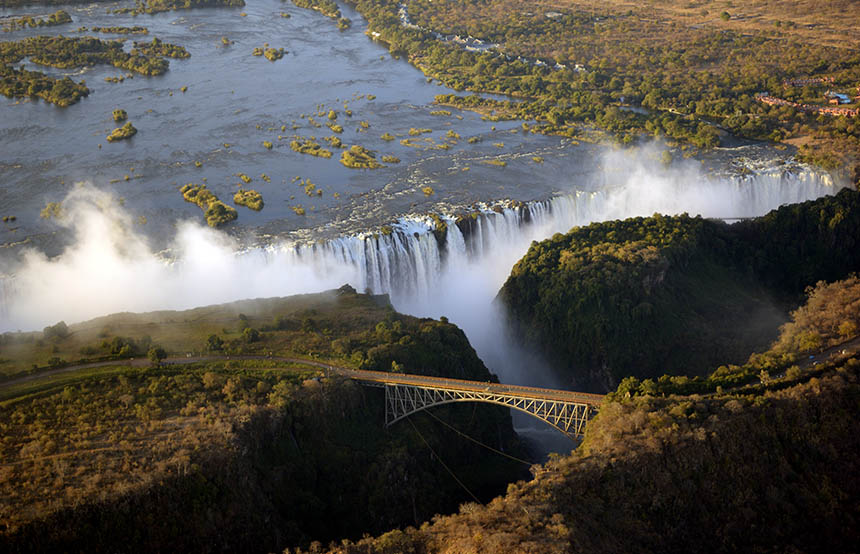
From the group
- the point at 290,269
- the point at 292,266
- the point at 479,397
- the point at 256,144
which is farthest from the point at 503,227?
the point at 479,397

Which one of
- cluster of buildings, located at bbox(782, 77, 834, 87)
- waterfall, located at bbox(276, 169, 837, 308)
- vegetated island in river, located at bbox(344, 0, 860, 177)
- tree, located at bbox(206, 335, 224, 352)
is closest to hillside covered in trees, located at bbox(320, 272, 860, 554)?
tree, located at bbox(206, 335, 224, 352)

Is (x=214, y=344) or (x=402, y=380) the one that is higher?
(x=214, y=344)

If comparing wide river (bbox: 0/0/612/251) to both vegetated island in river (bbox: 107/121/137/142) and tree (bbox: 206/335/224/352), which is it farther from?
tree (bbox: 206/335/224/352)

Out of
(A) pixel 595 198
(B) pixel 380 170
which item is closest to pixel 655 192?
(A) pixel 595 198

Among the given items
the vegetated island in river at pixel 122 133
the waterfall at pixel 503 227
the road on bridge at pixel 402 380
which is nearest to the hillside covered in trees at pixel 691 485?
the road on bridge at pixel 402 380

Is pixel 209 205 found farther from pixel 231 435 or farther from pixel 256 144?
pixel 231 435

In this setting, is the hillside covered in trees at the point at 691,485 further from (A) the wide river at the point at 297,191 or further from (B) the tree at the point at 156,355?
(A) the wide river at the point at 297,191
